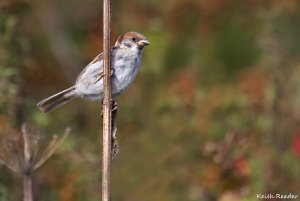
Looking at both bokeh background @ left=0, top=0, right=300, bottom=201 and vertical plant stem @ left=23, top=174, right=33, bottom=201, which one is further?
bokeh background @ left=0, top=0, right=300, bottom=201

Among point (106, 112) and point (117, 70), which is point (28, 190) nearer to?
point (106, 112)

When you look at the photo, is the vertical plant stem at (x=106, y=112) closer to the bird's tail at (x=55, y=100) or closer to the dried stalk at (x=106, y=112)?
the dried stalk at (x=106, y=112)

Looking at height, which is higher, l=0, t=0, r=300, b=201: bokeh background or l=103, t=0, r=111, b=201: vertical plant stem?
l=0, t=0, r=300, b=201: bokeh background

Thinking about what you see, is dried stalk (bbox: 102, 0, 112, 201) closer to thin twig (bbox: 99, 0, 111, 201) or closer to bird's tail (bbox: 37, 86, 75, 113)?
thin twig (bbox: 99, 0, 111, 201)

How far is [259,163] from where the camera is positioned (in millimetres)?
6688

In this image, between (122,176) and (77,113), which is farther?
(77,113)

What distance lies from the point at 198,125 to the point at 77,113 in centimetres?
106

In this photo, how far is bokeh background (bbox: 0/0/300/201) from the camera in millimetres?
6418

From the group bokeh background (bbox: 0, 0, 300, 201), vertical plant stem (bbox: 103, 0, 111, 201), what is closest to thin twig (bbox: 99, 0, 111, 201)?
vertical plant stem (bbox: 103, 0, 111, 201)

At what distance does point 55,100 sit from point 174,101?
2.04 metres

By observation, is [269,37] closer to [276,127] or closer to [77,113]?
[276,127]

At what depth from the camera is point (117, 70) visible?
5.50 meters

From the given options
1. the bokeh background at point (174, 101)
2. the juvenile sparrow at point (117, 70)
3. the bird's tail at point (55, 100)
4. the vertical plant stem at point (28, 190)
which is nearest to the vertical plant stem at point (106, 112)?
the vertical plant stem at point (28, 190)

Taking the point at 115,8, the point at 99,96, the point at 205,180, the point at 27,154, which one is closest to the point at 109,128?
the point at 27,154
